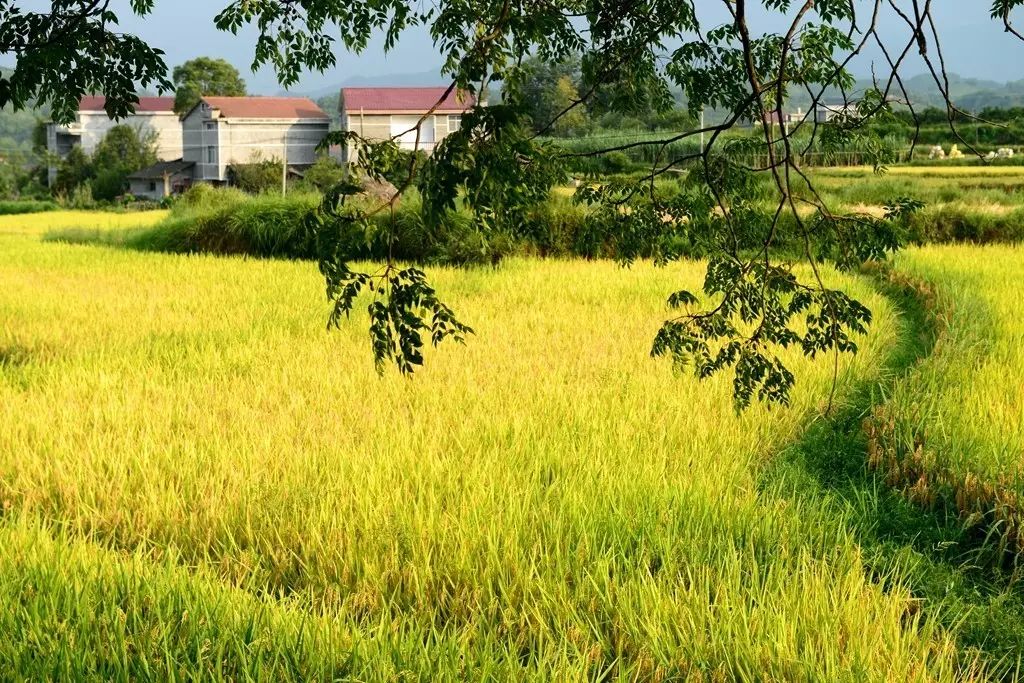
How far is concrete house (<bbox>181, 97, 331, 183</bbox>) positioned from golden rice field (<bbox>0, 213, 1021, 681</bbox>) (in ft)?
140

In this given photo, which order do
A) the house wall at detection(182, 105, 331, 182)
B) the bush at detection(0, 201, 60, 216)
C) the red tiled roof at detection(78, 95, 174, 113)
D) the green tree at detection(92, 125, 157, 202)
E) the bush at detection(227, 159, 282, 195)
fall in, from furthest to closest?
the red tiled roof at detection(78, 95, 174, 113), the house wall at detection(182, 105, 331, 182), the green tree at detection(92, 125, 157, 202), the bush at detection(227, 159, 282, 195), the bush at detection(0, 201, 60, 216)

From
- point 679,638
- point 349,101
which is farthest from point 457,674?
point 349,101

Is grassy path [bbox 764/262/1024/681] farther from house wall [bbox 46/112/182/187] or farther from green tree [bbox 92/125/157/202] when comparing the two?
house wall [bbox 46/112/182/187]

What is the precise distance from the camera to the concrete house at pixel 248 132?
151 ft

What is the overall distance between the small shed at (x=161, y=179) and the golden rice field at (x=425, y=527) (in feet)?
137

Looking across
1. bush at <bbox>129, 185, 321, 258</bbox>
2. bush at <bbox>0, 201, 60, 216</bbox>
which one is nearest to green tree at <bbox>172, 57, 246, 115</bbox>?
bush at <bbox>0, 201, 60, 216</bbox>

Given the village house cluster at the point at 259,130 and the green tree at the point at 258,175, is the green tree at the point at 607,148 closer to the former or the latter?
the green tree at the point at 258,175

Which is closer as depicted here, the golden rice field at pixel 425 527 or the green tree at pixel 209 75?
the golden rice field at pixel 425 527

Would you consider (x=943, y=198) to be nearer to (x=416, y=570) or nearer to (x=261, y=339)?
(x=261, y=339)

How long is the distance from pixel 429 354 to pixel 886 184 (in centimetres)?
1265

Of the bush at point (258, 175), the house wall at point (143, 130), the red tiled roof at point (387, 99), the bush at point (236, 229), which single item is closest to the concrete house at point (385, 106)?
the red tiled roof at point (387, 99)

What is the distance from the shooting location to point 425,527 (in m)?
2.81

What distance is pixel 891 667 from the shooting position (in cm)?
205

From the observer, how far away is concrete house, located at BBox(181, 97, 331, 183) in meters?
46.0
